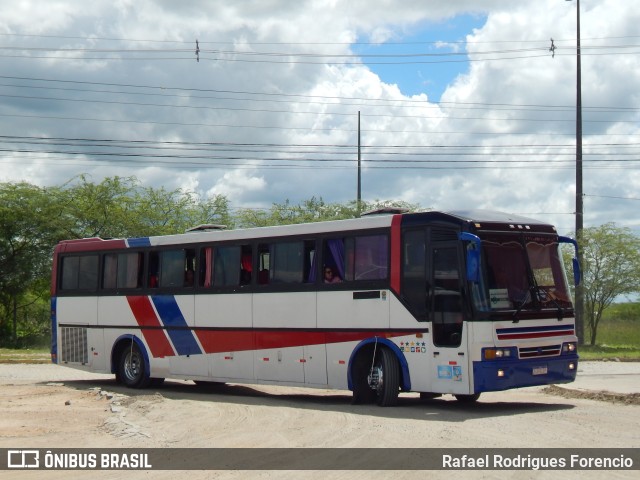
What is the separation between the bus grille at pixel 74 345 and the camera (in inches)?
934

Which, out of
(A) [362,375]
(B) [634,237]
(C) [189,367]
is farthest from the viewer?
(B) [634,237]

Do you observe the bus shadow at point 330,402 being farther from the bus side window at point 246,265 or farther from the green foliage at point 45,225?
the green foliage at point 45,225

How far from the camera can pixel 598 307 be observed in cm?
4547

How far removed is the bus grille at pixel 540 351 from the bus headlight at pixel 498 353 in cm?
24

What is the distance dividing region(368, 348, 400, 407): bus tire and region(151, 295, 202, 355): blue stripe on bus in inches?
205

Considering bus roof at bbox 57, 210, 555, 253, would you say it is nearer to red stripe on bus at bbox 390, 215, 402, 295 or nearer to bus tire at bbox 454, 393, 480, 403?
red stripe on bus at bbox 390, 215, 402, 295

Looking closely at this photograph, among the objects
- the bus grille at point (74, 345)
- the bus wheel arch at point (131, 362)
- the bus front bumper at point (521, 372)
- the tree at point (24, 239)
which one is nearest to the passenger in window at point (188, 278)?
the bus wheel arch at point (131, 362)

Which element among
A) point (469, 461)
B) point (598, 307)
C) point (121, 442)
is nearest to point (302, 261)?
point (121, 442)

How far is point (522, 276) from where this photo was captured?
16234 millimetres

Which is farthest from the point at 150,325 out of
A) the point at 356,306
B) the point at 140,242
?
the point at 356,306

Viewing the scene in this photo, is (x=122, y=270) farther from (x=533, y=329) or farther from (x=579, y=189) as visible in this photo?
(x=579, y=189)

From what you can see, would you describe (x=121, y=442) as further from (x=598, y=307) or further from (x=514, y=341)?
(x=598, y=307)

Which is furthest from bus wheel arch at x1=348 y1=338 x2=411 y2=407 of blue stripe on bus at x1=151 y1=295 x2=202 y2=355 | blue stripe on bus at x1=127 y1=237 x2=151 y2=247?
blue stripe on bus at x1=127 y1=237 x2=151 y2=247

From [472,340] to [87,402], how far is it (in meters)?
7.69
